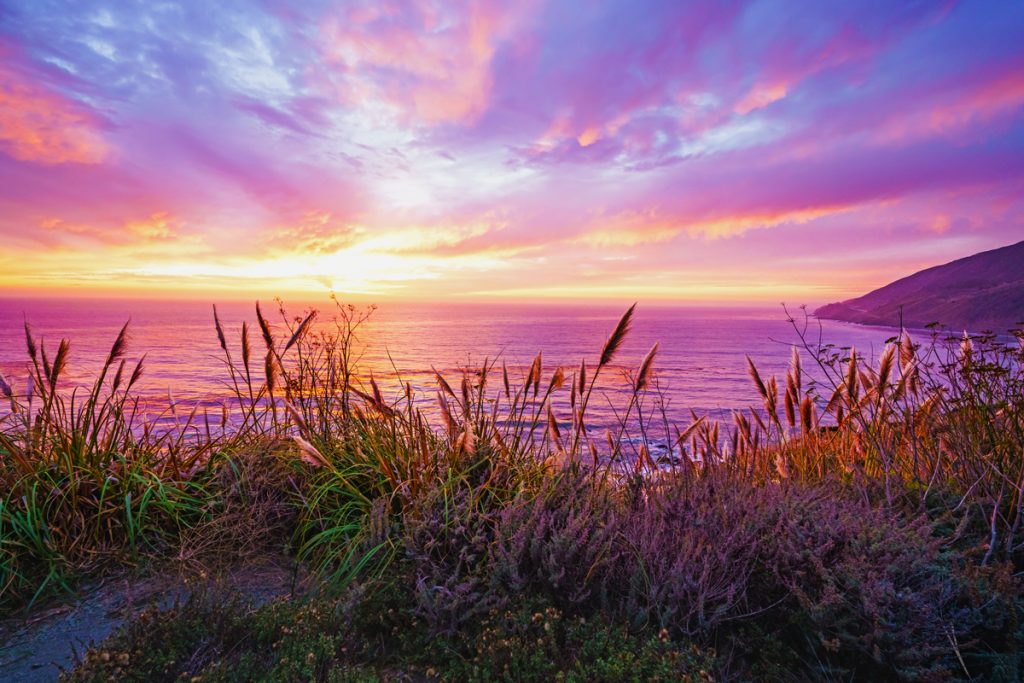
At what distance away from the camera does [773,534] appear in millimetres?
2701

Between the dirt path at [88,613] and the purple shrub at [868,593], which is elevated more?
the purple shrub at [868,593]

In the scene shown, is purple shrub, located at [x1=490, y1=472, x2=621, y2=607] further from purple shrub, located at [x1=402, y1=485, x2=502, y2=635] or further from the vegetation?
purple shrub, located at [x1=402, y1=485, x2=502, y2=635]

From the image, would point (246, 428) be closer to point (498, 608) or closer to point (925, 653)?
point (498, 608)

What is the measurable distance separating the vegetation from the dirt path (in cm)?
15

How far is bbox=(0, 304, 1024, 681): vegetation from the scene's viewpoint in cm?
232

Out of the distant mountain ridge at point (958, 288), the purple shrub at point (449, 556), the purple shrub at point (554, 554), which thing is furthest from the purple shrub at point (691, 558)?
the distant mountain ridge at point (958, 288)

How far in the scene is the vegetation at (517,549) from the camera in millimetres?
2318

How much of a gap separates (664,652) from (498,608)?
0.78 m

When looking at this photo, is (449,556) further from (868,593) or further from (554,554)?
(868,593)

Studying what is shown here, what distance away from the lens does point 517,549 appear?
2.69 metres

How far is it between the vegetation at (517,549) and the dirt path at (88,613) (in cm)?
15

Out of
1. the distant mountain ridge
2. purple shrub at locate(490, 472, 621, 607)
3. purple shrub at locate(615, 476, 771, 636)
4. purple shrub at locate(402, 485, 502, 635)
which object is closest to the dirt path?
purple shrub at locate(402, 485, 502, 635)

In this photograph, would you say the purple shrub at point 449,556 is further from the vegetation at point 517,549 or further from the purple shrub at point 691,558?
the purple shrub at point 691,558

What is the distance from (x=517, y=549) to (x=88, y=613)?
8.09 feet
